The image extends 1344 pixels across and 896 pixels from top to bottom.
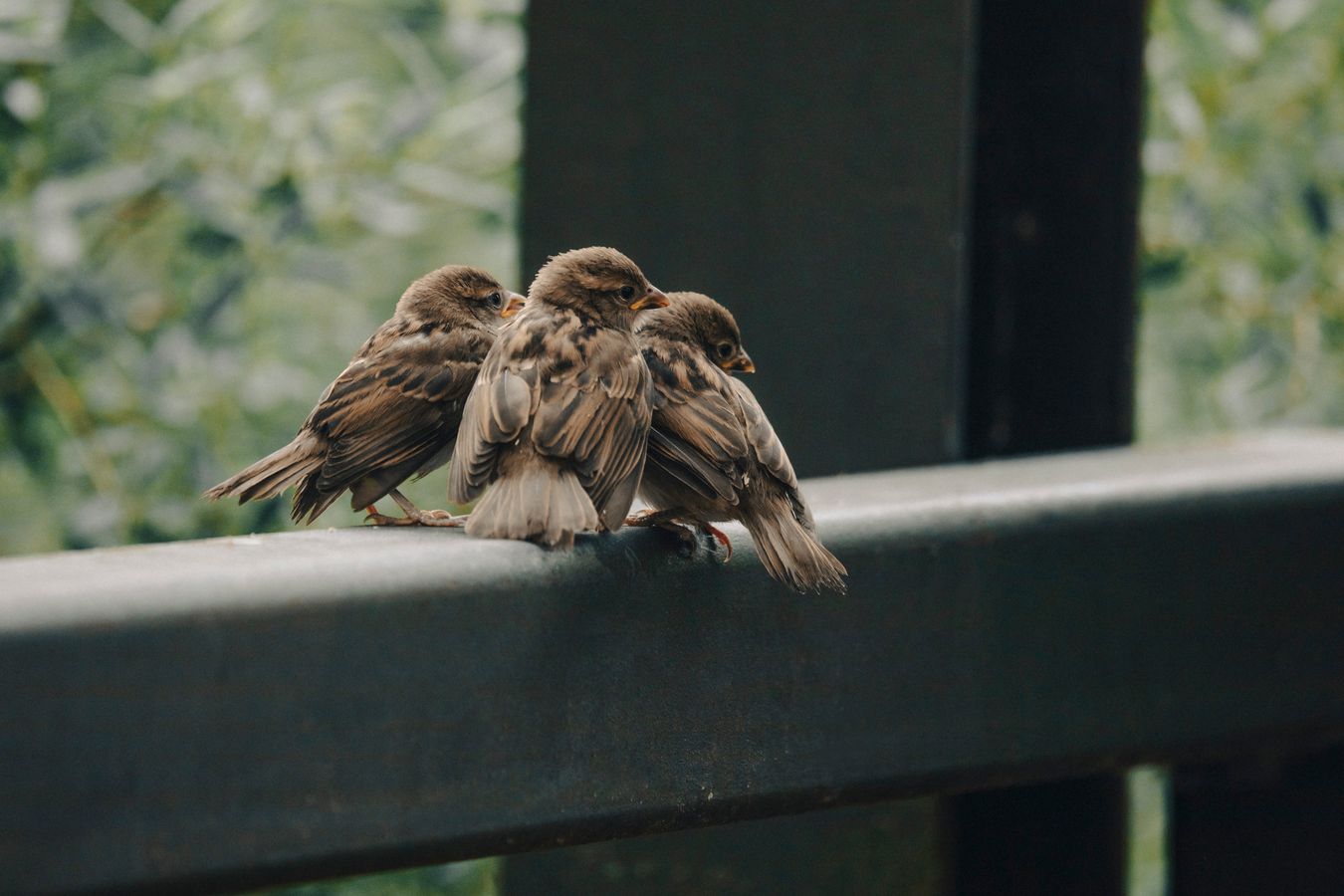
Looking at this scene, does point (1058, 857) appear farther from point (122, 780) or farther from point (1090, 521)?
point (122, 780)

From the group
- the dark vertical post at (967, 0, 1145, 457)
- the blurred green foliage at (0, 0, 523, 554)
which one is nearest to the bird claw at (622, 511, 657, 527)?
the dark vertical post at (967, 0, 1145, 457)

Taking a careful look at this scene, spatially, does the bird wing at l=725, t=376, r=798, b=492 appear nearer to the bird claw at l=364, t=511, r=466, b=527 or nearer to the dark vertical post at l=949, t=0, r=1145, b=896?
the bird claw at l=364, t=511, r=466, b=527

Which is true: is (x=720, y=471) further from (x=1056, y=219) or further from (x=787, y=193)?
(x=1056, y=219)

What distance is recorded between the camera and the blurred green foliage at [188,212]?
3.89 meters

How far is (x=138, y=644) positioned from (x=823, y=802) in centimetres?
99

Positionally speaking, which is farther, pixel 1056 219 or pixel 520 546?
pixel 1056 219

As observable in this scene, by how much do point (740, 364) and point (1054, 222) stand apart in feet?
2.80

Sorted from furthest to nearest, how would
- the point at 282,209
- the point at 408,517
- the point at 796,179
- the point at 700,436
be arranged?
the point at 282,209 → the point at 796,179 → the point at 408,517 → the point at 700,436

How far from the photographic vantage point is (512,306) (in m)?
3.36

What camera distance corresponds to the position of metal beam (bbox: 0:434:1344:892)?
1.45 metres

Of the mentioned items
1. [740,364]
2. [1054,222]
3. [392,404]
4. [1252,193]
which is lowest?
[392,404]

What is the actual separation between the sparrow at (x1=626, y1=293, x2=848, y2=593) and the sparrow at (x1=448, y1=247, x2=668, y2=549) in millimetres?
85

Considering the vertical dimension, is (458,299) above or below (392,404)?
above

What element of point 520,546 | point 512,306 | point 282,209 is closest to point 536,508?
point 520,546
